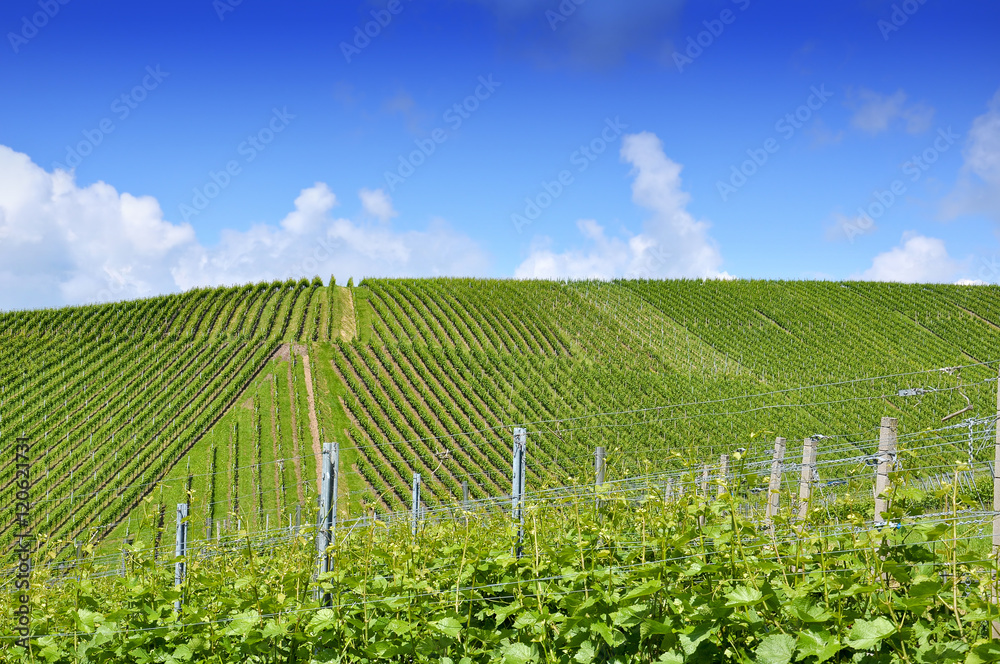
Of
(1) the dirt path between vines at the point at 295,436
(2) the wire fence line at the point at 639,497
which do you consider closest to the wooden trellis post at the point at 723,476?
(2) the wire fence line at the point at 639,497

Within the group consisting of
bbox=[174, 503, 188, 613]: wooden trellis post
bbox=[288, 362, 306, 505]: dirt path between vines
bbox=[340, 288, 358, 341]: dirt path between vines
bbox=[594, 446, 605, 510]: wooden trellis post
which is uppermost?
bbox=[340, 288, 358, 341]: dirt path between vines

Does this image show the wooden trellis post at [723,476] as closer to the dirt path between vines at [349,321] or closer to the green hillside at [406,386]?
the green hillside at [406,386]

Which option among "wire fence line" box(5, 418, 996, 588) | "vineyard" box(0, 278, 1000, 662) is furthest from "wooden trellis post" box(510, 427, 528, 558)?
"vineyard" box(0, 278, 1000, 662)

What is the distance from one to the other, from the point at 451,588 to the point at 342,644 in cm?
59

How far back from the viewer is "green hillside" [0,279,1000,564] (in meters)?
24.8

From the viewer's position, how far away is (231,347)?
34.1m

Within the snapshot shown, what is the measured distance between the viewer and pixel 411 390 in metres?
31.5

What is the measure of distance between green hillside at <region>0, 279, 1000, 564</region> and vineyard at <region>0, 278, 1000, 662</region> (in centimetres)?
12

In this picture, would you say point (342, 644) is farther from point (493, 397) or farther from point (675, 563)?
point (493, 397)

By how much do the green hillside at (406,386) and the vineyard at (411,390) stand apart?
0.12 m

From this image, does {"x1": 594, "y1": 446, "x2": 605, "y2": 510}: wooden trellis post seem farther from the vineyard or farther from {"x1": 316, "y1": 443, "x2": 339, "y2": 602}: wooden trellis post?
the vineyard

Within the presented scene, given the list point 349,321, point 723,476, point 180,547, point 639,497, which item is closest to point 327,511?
point 180,547

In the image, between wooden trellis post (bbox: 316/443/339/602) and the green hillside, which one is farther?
the green hillside

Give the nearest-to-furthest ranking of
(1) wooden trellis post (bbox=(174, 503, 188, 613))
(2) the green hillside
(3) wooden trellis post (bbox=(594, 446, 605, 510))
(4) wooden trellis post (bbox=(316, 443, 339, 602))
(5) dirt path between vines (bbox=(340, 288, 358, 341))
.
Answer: (3) wooden trellis post (bbox=(594, 446, 605, 510)), (4) wooden trellis post (bbox=(316, 443, 339, 602)), (1) wooden trellis post (bbox=(174, 503, 188, 613)), (2) the green hillside, (5) dirt path between vines (bbox=(340, 288, 358, 341))
